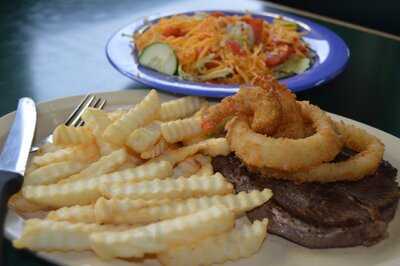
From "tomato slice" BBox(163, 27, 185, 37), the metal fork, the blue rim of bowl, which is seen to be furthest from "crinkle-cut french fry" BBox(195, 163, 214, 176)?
"tomato slice" BBox(163, 27, 185, 37)

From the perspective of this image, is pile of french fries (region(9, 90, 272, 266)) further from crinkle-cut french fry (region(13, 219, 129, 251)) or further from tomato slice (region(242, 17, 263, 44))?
tomato slice (region(242, 17, 263, 44))

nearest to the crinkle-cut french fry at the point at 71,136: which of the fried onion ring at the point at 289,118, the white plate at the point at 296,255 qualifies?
the white plate at the point at 296,255

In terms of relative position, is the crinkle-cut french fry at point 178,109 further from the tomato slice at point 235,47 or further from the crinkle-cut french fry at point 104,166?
the tomato slice at point 235,47

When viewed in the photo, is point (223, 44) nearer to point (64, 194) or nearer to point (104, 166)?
Answer: point (104, 166)

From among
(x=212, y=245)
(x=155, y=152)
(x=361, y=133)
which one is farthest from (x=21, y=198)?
(x=361, y=133)

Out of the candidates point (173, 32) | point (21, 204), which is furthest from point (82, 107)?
point (173, 32)

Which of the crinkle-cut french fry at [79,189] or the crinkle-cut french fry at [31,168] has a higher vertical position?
the crinkle-cut french fry at [79,189]
